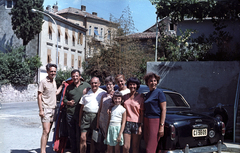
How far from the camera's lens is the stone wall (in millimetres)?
32344

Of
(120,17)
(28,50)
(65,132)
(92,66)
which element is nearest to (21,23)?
(28,50)

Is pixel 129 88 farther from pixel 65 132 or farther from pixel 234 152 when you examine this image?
pixel 234 152

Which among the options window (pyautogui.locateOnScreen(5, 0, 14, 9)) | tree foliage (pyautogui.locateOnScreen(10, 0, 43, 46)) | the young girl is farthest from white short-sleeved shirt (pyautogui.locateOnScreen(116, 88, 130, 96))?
window (pyautogui.locateOnScreen(5, 0, 14, 9))

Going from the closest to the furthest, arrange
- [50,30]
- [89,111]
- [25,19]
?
[89,111] < [25,19] < [50,30]

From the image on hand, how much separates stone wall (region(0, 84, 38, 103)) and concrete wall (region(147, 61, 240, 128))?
81.3 ft

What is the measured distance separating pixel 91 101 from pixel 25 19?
3018 cm

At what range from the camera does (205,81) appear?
1180 centimetres

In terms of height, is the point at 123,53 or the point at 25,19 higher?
the point at 25,19

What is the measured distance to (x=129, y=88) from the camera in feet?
18.7

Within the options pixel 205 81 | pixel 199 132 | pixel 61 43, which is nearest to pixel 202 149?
pixel 199 132

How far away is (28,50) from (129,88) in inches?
1403

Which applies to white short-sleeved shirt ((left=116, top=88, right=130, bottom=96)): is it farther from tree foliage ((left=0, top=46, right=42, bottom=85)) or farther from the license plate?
tree foliage ((left=0, top=46, right=42, bottom=85))

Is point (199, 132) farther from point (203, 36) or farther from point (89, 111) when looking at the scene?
point (203, 36)

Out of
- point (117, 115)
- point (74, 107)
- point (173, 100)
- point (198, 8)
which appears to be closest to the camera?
point (117, 115)
